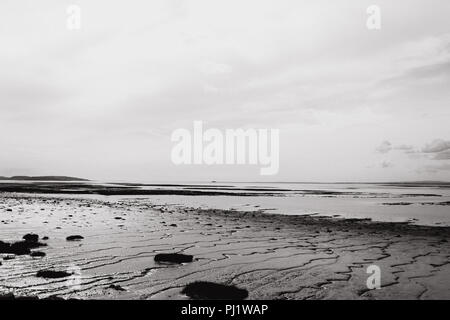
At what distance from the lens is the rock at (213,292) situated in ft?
24.8

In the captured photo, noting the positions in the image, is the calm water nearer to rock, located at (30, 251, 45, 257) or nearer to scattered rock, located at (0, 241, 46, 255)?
scattered rock, located at (0, 241, 46, 255)

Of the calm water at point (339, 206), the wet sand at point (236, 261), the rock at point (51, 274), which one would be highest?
the rock at point (51, 274)

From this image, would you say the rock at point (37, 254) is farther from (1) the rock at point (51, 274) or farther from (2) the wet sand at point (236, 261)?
(1) the rock at point (51, 274)

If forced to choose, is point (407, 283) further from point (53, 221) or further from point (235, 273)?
point (53, 221)

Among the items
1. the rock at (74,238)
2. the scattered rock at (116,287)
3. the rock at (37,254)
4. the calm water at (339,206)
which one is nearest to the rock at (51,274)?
the scattered rock at (116,287)

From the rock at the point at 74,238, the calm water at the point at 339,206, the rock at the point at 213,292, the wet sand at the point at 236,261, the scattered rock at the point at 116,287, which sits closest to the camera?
the rock at the point at 213,292

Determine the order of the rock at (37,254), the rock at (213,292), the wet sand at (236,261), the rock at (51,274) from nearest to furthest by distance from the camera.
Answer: the rock at (213,292), the wet sand at (236,261), the rock at (51,274), the rock at (37,254)

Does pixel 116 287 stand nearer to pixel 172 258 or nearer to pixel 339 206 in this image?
pixel 172 258

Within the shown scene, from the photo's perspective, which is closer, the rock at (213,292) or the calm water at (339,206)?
the rock at (213,292)

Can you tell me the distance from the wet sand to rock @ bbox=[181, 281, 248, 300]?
0.25m

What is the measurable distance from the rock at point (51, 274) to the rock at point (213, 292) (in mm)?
3140

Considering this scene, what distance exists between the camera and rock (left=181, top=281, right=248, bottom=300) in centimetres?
755
